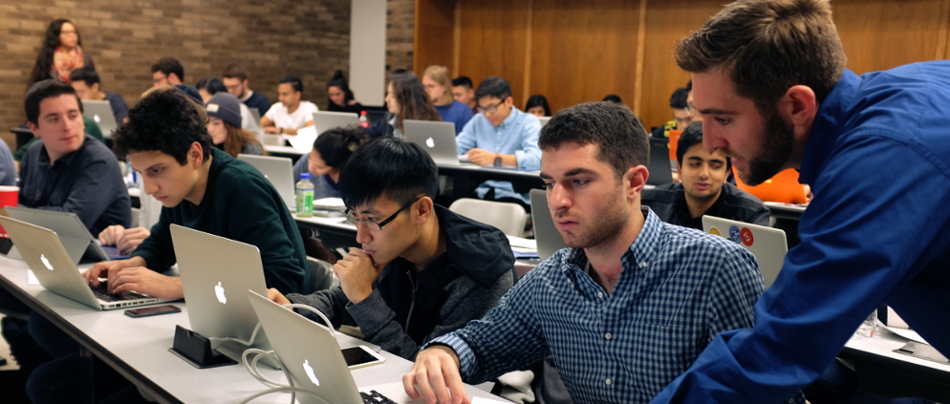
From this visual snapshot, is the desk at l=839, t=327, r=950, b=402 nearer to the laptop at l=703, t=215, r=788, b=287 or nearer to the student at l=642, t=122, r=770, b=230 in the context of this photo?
the laptop at l=703, t=215, r=788, b=287

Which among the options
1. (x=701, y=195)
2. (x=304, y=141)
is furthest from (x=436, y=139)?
(x=701, y=195)

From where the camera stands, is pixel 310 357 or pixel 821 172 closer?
pixel 821 172

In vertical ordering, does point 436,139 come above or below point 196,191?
Result: below

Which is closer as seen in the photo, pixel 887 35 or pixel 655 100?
pixel 887 35

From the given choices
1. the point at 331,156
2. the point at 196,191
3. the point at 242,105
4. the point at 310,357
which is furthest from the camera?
the point at 242,105

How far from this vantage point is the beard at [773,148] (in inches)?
40.4

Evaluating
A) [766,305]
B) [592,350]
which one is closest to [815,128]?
[766,305]

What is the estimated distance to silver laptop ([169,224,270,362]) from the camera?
1620mm

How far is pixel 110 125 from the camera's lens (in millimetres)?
7484

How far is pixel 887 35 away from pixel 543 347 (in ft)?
20.7

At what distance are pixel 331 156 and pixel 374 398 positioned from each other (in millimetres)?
2856

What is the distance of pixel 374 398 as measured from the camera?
1.48 meters

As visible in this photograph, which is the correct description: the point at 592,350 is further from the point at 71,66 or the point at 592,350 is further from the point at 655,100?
the point at 71,66

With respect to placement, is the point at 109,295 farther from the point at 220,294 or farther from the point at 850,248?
the point at 850,248
